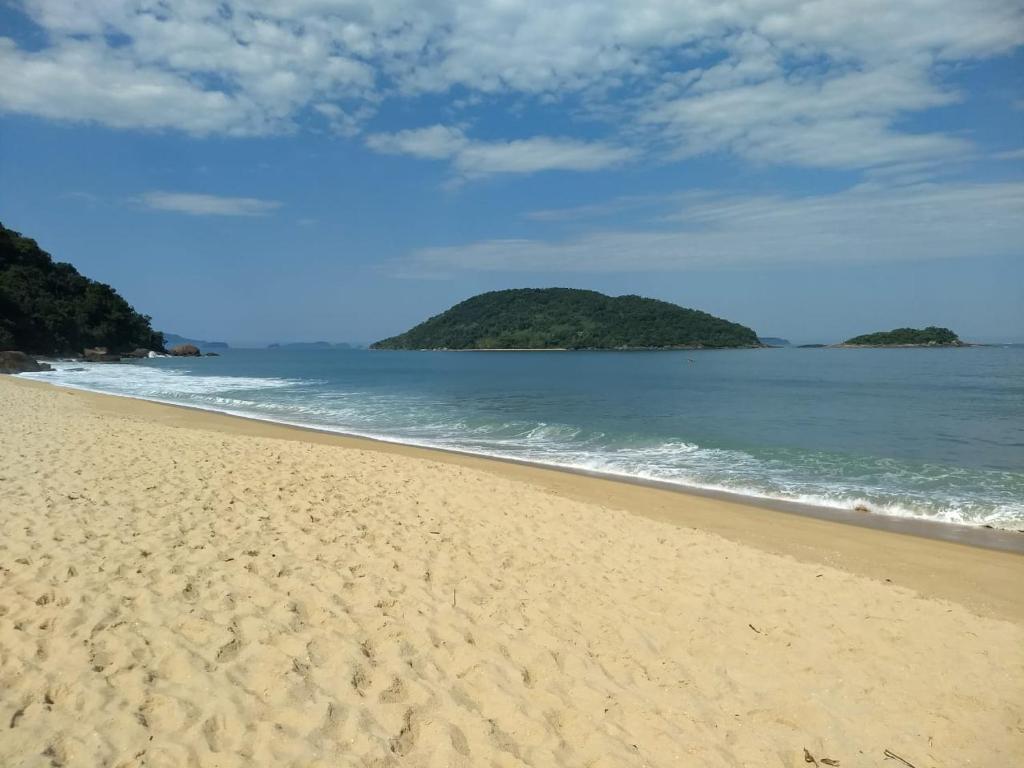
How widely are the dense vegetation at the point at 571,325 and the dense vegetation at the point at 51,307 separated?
8691 centimetres

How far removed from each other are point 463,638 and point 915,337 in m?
179

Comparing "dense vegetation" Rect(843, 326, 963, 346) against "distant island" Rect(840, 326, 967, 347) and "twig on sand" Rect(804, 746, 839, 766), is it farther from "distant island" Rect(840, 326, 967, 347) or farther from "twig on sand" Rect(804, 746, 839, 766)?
"twig on sand" Rect(804, 746, 839, 766)

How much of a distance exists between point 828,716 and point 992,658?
6.52ft

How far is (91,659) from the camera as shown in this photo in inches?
150

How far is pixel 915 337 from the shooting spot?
15462cm

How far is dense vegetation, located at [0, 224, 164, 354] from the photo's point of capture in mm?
71750

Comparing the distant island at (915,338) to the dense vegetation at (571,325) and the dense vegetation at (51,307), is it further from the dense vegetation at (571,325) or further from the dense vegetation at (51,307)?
the dense vegetation at (51,307)

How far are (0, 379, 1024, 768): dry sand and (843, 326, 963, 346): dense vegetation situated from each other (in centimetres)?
17258

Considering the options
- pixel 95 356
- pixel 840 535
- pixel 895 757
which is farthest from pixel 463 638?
pixel 95 356

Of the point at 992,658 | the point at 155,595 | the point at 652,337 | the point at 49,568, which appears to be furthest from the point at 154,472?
the point at 652,337

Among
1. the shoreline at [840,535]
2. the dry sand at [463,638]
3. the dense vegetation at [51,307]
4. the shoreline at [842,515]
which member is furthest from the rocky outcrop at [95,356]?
the dry sand at [463,638]

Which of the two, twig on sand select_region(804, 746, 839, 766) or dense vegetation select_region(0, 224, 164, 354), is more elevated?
dense vegetation select_region(0, 224, 164, 354)

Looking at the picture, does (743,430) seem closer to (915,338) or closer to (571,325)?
(571,325)

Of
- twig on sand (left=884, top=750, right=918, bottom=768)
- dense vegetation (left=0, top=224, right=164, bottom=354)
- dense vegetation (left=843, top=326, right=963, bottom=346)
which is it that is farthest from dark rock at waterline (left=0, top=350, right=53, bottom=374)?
dense vegetation (left=843, top=326, right=963, bottom=346)
